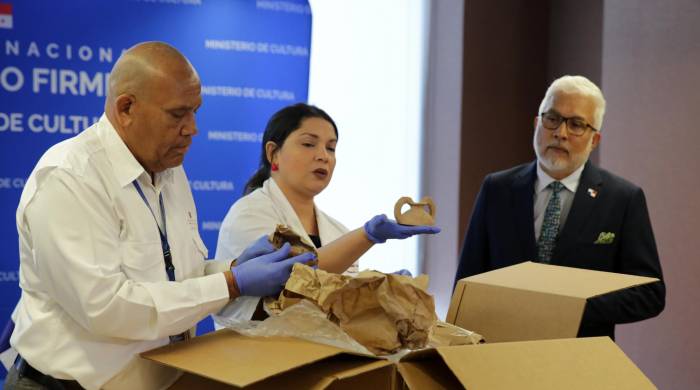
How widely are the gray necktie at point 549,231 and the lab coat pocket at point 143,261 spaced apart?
1.32 m

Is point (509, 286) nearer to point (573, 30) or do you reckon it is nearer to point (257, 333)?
point (257, 333)

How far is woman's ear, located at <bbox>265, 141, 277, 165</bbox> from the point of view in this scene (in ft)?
8.15

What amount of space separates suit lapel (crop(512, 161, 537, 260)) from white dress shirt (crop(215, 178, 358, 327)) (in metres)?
0.56

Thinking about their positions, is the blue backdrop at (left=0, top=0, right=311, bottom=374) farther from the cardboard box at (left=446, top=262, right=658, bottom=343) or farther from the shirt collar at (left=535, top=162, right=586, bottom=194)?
the cardboard box at (left=446, top=262, right=658, bottom=343)

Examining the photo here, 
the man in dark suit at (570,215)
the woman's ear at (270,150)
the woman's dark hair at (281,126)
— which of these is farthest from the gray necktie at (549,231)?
the woman's ear at (270,150)

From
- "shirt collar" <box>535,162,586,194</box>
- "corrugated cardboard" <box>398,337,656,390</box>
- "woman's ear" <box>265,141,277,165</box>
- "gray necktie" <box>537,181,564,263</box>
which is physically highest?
"woman's ear" <box>265,141,277,165</box>

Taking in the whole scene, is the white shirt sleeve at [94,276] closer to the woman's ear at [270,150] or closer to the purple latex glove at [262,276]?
the purple latex glove at [262,276]

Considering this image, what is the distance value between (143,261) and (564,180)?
4.90ft

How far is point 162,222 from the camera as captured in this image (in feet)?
5.64

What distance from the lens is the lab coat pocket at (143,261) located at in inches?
61.1

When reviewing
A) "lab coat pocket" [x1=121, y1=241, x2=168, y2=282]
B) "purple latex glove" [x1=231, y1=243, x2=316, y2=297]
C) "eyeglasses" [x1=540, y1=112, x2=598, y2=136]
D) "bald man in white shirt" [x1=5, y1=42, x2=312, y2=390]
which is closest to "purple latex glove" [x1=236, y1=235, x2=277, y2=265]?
"bald man in white shirt" [x1=5, y1=42, x2=312, y2=390]

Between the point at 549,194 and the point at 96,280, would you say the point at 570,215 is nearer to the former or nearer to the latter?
the point at 549,194

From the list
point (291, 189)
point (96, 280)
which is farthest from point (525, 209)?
point (96, 280)

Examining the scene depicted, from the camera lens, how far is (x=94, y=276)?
143 centimetres
